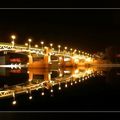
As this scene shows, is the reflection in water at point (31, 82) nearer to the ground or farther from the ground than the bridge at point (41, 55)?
nearer to the ground

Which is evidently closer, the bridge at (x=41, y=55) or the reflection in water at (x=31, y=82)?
the reflection in water at (x=31, y=82)

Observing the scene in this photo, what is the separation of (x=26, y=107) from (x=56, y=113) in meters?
0.31

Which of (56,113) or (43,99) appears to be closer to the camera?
(56,113)

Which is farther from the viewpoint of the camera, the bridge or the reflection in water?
the bridge

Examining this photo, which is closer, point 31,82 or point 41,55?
point 31,82

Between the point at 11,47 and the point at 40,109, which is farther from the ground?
the point at 11,47

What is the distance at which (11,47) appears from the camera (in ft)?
49.1

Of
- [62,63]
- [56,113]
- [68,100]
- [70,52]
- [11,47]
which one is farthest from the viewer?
[70,52]

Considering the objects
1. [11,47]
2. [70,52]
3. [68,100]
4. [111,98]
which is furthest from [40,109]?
[70,52]

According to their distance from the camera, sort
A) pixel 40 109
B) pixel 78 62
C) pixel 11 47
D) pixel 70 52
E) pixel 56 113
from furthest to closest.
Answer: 1. pixel 78 62
2. pixel 70 52
3. pixel 11 47
4. pixel 40 109
5. pixel 56 113

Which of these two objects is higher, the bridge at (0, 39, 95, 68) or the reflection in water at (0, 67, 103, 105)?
the bridge at (0, 39, 95, 68)

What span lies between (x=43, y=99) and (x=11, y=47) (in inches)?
479

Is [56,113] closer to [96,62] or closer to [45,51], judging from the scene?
[45,51]

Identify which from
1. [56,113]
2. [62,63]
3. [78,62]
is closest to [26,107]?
[56,113]
